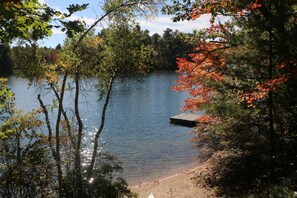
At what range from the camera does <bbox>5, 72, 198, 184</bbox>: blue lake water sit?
19.1 meters

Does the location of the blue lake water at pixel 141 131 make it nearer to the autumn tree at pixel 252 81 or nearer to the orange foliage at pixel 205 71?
the orange foliage at pixel 205 71

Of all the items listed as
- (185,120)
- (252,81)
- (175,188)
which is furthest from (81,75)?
(185,120)

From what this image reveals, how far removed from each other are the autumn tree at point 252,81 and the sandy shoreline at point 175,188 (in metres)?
0.82

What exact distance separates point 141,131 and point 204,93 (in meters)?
15.6

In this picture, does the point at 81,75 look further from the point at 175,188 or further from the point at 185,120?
the point at 185,120

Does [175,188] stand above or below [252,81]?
below

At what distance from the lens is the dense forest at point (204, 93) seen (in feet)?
26.2

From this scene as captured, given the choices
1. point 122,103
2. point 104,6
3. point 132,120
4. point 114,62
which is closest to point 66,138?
point 114,62

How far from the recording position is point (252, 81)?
9.36m

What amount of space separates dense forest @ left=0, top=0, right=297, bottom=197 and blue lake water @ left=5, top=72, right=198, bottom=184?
3.32 feet

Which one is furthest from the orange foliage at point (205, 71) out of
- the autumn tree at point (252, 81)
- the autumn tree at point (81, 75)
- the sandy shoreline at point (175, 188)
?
the sandy shoreline at point (175, 188)

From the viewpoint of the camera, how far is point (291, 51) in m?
7.79

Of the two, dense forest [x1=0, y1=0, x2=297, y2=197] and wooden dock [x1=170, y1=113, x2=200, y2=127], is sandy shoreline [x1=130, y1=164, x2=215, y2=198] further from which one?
wooden dock [x1=170, y1=113, x2=200, y2=127]

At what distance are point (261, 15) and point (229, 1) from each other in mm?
2018
